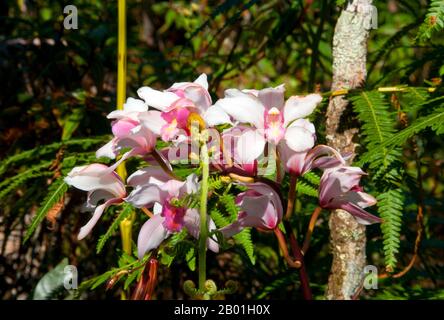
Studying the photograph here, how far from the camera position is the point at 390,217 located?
45.7 inches

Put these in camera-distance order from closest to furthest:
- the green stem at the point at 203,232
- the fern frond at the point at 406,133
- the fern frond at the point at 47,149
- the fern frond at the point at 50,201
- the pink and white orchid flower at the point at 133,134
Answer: the green stem at the point at 203,232, the pink and white orchid flower at the point at 133,134, the fern frond at the point at 406,133, the fern frond at the point at 50,201, the fern frond at the point at 47,149

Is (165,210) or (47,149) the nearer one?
(165,210)

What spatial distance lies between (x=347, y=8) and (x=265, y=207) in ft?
1.95

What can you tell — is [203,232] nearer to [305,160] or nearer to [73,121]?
[305,160]

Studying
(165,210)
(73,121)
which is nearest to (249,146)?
(165,210)

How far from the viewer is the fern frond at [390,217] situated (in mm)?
1122

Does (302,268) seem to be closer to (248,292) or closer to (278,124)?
(278,124)

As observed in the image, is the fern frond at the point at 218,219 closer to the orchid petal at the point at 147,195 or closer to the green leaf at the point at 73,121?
the orchid petal at the point at 147,195

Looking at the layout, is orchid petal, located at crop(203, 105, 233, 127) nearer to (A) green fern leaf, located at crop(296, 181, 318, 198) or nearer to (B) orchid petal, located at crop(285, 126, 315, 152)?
(B) orchid petal, located at crop(285, 126, 315, 152)

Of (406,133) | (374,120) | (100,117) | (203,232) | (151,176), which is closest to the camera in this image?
(203,232)

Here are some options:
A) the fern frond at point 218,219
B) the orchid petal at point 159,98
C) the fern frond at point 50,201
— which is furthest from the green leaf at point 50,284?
the orchid petal at point 159,98

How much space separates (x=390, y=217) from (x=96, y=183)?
1.67 ft

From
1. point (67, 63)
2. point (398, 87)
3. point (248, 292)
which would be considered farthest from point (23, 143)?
point (398, 87)

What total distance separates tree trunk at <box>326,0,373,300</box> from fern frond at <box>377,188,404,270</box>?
15 cm
